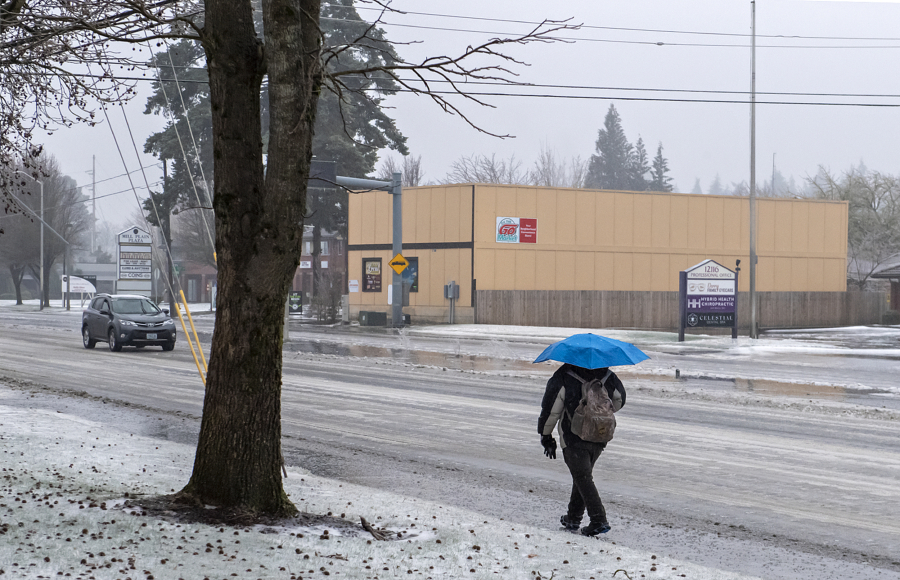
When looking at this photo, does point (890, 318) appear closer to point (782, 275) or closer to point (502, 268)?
point (782, 275)

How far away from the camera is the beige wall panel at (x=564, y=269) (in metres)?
43.1

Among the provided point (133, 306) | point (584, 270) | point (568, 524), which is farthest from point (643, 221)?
point (568, 524)

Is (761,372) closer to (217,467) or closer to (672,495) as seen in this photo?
(672,495)

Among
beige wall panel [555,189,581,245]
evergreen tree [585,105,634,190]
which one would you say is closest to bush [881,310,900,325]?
beige wall panel [555,189,581,245]

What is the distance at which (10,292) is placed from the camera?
94.5 metres

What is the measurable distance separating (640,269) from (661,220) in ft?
8.66

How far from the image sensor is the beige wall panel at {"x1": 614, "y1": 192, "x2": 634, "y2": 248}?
43938 mm

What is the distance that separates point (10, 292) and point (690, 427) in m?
95.6

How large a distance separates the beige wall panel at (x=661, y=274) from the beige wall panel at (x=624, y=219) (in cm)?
154

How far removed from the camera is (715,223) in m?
45.3

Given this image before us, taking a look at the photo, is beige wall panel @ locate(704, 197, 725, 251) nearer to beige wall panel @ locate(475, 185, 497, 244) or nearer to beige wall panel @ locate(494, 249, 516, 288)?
beige wall panel @ locate(494, 249, 516, 288)

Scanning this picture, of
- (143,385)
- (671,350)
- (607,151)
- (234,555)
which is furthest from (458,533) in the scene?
(607,151)

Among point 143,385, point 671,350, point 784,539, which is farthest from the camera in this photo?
point 671,350

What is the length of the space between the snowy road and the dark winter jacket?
83cm
